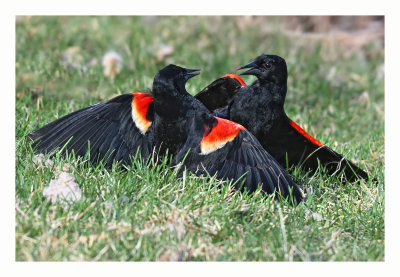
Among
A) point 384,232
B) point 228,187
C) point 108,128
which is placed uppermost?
point 108,128

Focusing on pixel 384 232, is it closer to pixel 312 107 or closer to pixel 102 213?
pixel 102 213

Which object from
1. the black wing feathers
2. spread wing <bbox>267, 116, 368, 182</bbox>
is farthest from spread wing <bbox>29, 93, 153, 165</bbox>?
spread wing <bbox>267, 116, 368, 182</bbox>

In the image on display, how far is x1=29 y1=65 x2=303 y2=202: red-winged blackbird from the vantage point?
3951 mm

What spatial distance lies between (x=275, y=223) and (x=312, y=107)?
3795 mm

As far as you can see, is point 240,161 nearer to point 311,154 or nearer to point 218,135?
point 218,135

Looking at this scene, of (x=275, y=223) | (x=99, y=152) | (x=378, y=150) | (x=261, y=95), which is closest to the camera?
(x=275, y=223)

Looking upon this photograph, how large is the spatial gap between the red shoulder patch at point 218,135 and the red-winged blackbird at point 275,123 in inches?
21.5

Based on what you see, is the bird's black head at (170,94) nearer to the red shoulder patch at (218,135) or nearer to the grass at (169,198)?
the red shoulder patch at (218,135)

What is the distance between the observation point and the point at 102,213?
11.0 feet

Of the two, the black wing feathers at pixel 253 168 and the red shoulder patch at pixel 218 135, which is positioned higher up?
the red shoulder patch at pixel 218 135

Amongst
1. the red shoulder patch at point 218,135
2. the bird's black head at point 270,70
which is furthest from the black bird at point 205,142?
the bird's black head at point 270,70

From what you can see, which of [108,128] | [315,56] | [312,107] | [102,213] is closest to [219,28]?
[315,56]

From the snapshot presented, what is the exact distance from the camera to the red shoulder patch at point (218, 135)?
4023 mm

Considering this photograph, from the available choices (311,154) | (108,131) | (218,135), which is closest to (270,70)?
(311,154)
